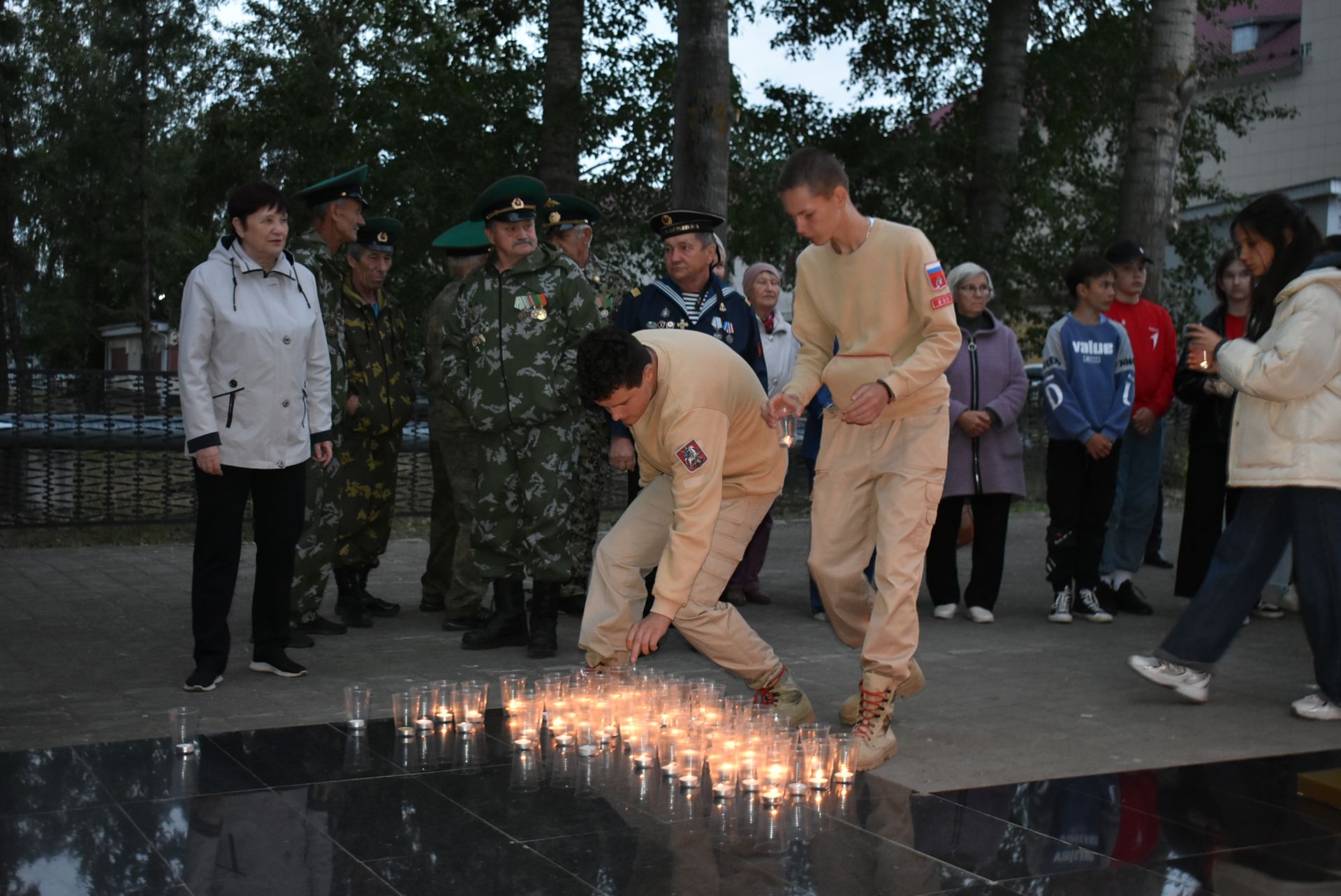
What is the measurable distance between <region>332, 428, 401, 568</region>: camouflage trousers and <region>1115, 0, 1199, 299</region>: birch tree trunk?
8280mm

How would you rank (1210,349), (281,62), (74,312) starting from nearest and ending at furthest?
(1210,349) < (281,62) < (74,312)

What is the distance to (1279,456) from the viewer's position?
18.6 ft

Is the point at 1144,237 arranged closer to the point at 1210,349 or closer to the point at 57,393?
the point at 1210,349

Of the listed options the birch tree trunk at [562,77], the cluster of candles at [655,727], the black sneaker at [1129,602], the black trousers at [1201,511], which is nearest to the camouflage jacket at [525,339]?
the cluster of candles at [655,727]

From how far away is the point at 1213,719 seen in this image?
5719 mm

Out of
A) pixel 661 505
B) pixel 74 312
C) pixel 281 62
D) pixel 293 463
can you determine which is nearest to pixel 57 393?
pixel 293 463

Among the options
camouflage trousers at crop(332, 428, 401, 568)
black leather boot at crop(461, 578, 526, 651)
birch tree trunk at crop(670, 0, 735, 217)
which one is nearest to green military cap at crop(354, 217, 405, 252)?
camouflage trousers at crop(332, 428, 401, 568)

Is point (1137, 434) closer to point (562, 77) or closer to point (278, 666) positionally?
point (278, 666)

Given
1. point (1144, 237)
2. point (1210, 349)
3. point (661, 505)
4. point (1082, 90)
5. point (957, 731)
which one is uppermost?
point (1082, 90)

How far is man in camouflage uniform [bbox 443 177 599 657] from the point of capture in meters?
6.84

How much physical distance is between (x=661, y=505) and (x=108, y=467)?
24.6 ft

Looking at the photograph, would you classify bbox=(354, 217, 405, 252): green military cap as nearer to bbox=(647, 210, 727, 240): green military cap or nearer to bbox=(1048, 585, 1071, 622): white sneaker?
bbox=(647, 210, 727, 240): green military cap

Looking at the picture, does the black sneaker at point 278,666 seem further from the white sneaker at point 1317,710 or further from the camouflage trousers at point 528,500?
the white sneaker at point 1317,710

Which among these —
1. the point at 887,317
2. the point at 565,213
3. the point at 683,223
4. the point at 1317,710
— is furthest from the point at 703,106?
the point at 1317,710
